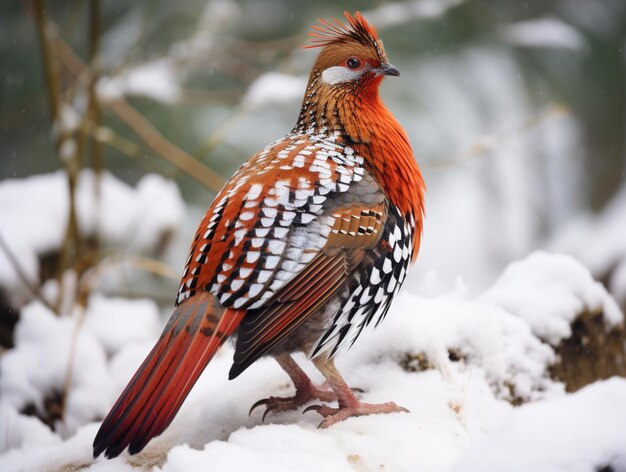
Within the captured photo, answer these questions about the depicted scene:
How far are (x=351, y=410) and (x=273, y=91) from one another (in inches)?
85.1

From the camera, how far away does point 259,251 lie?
94.6 inches

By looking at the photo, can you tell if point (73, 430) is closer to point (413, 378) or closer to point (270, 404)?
point (270, 404)

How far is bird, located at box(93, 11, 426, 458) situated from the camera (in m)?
2.23

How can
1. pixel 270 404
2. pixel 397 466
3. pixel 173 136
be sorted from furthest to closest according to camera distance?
pixel 173 136 → pixel 270 404 → pixel 397 466

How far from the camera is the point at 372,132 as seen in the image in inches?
111

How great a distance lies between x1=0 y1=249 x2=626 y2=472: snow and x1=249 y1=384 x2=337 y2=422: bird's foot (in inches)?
1.6

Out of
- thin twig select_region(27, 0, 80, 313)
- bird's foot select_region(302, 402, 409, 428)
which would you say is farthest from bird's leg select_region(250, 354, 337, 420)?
thin twig select_region(27, 0, 80, 313)

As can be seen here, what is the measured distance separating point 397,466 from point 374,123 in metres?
1.25

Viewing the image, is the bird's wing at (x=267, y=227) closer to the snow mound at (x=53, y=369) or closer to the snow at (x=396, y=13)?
the snow mound at (x=53, y=369)

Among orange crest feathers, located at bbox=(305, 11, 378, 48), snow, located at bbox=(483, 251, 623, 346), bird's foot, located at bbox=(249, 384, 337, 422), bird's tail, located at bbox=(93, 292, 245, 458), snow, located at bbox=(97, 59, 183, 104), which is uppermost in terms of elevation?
orange crest feathers, located at bbox=(305, 11, 378, 48)

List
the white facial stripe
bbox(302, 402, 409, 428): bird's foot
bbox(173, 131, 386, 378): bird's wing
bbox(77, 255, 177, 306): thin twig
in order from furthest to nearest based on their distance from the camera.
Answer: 1. bbox(77, 255, 177, 306): thin twig
2. the white facial stripe
3. bbox(302, 402, 409, 428): bird's foot
4. bbox(173, 131, 386, 378): bird's wing

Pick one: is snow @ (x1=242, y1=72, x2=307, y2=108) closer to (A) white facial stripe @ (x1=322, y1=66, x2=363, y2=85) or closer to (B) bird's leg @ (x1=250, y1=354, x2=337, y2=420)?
(A) white facial stripe @ (x1=322, y1=66, x2=363, y2=85)

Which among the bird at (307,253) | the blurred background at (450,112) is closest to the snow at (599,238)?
the blurred background at (450,112)

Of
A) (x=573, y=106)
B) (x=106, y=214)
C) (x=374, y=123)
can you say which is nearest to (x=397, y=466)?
(x=374, y=123)
